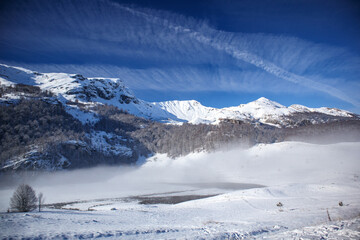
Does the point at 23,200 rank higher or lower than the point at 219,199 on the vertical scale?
higher

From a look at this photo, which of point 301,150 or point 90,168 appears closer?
point 301,150

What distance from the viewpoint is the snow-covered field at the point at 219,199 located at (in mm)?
13117

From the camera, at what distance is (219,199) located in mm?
36375

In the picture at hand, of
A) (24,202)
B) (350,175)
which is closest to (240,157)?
(350,175)

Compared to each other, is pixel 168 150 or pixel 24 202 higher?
pixel 168 150

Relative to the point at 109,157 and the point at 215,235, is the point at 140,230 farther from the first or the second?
the point at 109,157

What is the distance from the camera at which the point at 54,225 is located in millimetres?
14164

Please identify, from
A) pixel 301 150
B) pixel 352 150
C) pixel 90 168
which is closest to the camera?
pixel 352 150

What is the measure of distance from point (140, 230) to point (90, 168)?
133m

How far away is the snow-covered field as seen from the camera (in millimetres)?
13117

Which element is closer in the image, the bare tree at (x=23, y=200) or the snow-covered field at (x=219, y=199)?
the snow-covered field at (x=219, y=199)

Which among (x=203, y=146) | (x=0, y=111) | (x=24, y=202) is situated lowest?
(x=24, y=202)

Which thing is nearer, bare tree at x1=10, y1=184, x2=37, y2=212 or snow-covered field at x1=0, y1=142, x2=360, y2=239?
snow-covered field at x1=0, y1=142, x2=360, y2=239

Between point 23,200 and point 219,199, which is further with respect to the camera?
point 219,199
